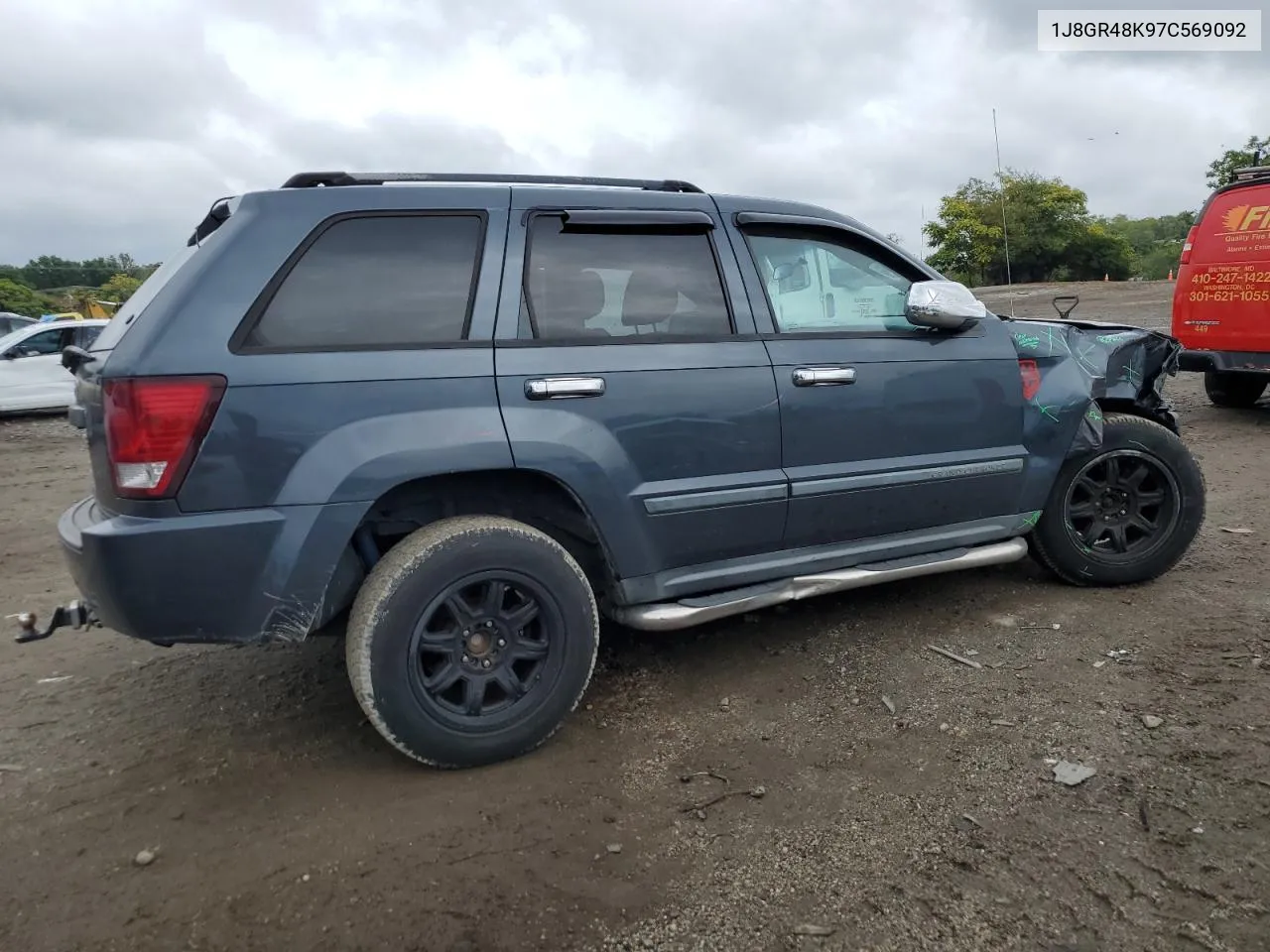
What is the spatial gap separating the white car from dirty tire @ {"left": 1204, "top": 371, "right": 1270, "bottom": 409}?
1363cm

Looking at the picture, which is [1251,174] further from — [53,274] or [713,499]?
[53,274]

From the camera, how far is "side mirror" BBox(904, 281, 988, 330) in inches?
135

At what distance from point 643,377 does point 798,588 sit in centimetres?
102

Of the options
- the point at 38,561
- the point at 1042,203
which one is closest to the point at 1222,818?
the point at 38,561

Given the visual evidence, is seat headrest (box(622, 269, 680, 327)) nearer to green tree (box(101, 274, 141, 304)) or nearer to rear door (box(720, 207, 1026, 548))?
rear door (box(720, 207, 1026, 548))

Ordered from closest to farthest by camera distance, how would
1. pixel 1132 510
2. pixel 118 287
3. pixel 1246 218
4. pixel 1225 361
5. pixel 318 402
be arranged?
pixel 318 402, pixel 1132 510, pixel 1246 218, pixel 1225 361, pixel 118 287

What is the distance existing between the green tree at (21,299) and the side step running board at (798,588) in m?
43.2

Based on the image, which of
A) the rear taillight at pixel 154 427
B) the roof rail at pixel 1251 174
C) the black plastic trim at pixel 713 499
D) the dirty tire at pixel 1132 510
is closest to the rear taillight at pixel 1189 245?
the roof rail at pixel 1251 174

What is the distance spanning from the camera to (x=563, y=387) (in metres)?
2.88

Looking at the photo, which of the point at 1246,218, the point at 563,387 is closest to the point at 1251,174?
the point at 1246,218

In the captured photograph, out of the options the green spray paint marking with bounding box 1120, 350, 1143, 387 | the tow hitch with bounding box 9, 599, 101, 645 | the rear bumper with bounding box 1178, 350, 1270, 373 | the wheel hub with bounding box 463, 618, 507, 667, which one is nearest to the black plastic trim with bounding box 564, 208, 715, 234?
the wheel hub with bounding box 463, 618, 507, 667

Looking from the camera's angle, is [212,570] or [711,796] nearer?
[212,570]

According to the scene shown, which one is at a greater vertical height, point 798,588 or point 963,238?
point 963,238

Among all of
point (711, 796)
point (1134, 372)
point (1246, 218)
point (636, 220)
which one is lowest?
point (711, 796)
